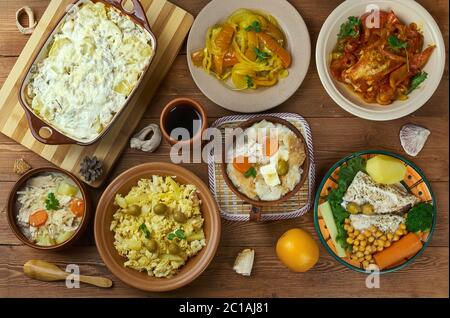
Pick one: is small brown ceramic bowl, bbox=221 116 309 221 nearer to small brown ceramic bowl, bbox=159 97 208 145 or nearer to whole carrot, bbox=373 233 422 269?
small brown ceramic bowl, bbox=159 97 208 145

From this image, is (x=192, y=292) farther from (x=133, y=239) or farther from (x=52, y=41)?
(x=52, y=41)

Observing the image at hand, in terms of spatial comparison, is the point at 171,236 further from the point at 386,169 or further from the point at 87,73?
the point at 386,169

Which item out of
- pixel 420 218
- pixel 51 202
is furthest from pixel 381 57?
pixel 51 202

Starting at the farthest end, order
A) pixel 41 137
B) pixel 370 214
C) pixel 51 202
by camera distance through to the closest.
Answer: pixel 370 214 → pixel 51 202 → pixel 41 137

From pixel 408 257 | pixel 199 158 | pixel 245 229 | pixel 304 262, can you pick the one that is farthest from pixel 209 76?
pixel 408 257

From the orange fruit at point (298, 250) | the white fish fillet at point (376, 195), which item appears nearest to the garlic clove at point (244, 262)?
the orange fruit at point (298, 250)

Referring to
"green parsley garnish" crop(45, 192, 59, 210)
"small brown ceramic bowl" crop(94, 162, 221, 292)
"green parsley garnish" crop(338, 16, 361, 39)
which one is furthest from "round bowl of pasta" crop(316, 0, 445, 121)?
"green parsley garnish" crop(45, 192, 59, 210)
